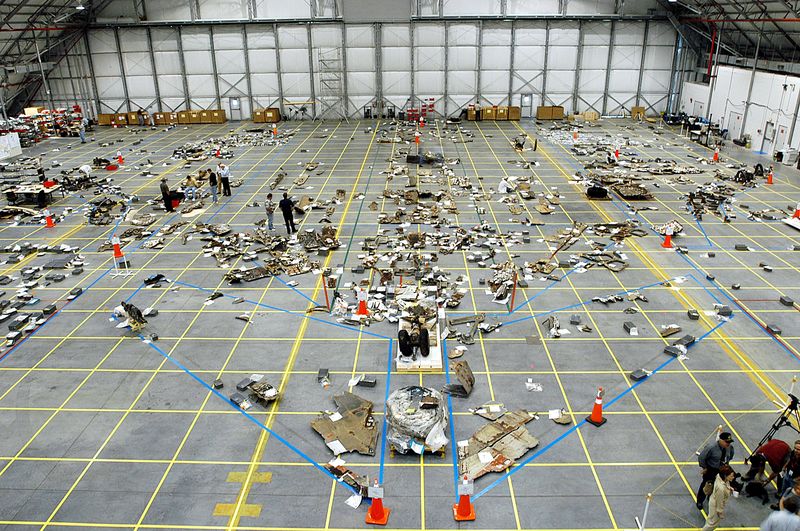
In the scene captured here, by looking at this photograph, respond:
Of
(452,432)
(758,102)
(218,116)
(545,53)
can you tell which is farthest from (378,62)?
(452,432)

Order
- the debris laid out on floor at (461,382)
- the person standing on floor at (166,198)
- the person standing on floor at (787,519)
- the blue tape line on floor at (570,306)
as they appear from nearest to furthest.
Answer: the person standing on floor at (787,519) → the debris laid out on floor at (461,382) → the blue tape line on floor at (570,306) → the person standing on floor at (166,198)

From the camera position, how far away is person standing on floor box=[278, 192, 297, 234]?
71.2 feet

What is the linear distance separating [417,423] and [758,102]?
122ft

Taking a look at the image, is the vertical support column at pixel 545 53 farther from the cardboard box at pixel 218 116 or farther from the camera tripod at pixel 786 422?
the camera tripod at pixel 786 422

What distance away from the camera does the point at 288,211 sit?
71.8 ft

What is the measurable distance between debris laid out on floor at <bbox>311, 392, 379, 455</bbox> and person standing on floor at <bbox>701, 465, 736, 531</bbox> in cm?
591

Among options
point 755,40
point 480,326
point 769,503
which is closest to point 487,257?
point 480,326

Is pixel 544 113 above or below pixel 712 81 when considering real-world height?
below

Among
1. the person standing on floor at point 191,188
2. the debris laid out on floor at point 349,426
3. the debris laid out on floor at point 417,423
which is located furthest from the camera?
the person standing on floor at point 191,188

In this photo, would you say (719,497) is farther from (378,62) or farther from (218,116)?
(218,116)

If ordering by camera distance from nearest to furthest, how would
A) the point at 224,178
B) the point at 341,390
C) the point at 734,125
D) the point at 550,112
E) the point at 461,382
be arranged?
the point at 461,382
the point at 341,390
the point at 224,178
the point at 734,125
the point at 550,112

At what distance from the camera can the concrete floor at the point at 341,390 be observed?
31.4 feet

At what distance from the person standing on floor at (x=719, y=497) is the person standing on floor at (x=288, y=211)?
17.2 metres

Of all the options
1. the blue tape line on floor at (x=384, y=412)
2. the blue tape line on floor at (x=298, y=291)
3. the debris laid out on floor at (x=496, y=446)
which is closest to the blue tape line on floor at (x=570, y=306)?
the blue tape line on floor at (x=384, y=412)
